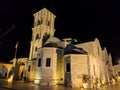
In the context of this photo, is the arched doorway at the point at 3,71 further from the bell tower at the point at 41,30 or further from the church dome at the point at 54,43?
the church dome at the point at 54,43

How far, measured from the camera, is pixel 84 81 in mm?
18422

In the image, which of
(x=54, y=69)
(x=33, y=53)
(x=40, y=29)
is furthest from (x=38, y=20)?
(x=54, y=69)

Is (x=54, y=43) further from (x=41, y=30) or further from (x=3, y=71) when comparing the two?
(x=3, y=71)

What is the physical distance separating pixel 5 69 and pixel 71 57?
30736 millimetres

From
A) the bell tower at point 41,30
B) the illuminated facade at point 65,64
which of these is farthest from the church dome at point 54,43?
the bell tower at point 41,30

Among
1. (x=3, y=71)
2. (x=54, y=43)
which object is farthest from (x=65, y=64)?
(x=3, y=71)

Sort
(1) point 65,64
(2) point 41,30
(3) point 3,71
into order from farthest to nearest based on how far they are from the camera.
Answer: (3) point 3,71 < (2) point 41,30 < (1) point 65,64

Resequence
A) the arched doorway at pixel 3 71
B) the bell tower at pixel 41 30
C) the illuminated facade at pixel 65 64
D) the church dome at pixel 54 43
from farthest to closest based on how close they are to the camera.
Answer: the arched doorway at pixel 3 71
the bell tower at pixel 41 30
the church dome at pixel 54 43
the illuminated facade at pixel 65 64

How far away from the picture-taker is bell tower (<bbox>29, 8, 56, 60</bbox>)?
3303 cm

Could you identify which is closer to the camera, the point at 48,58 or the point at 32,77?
the point at 48,58

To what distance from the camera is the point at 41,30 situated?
113 ft

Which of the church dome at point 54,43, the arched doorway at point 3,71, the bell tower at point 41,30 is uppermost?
the bell tower at point 41,30

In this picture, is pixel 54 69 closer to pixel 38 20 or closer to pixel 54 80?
pixel 54 80

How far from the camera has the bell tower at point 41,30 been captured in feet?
108
